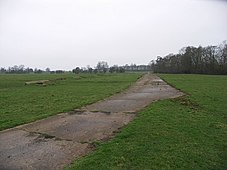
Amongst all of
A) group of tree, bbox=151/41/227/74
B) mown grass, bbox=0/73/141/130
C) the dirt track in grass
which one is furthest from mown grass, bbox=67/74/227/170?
group of tree, bbox=151/41/227/74

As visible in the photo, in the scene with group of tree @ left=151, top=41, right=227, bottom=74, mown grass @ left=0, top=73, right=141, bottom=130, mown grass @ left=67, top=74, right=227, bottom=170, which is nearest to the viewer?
mown grass @ left=67, top=74, right=227, bottom=170

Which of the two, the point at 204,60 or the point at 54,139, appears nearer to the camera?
the point at 54,139

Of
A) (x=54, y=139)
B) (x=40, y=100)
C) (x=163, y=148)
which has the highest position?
(x=163, y=148)

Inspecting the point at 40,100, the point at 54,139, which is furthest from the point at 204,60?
the point at 54,139

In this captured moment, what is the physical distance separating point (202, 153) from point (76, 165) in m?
3.05

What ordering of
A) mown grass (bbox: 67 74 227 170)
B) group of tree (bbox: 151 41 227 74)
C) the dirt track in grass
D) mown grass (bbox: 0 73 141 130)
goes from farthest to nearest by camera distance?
group of tree (bbox: 151 41 227 74) < mown grass (bbox: 0 73 141 130) < the dirt track in grass < mown grass (bbox: 67 74 227 170)

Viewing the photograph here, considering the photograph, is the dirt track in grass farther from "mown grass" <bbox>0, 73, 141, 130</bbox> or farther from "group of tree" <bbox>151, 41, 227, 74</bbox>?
"group of tree" <bbox>151, 41, 227, 74</bbox>

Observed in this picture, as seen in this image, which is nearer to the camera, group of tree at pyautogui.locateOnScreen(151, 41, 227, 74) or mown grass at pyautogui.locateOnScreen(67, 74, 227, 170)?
mown grass at pyautogui.locateOnScreen(67, 74, 227, 170)

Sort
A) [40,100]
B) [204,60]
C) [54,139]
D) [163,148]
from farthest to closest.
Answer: [204,60], [40,100], [54,139], [163,148]

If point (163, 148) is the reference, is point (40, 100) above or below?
below

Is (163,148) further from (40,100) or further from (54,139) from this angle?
(40,100)

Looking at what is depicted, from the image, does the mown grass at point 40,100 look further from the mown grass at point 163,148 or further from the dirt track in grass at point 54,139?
the mown grass at point 163,148

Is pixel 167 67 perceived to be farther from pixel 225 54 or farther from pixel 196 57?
pixel 225 54

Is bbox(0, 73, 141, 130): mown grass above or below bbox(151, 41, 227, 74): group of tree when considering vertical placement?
below
